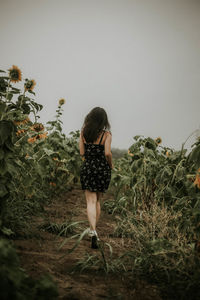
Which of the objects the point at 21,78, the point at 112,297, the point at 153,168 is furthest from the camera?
the point at 153,168

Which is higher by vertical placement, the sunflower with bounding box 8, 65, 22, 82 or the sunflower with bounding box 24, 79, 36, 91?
the sunflower with bounding box 8, 65, 22, 82

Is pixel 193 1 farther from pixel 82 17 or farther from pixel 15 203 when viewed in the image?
pixel 15 203

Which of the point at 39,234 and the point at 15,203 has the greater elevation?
the point at 15,203

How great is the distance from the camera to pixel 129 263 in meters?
2.13

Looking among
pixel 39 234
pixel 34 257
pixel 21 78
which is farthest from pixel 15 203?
pixel 21 78

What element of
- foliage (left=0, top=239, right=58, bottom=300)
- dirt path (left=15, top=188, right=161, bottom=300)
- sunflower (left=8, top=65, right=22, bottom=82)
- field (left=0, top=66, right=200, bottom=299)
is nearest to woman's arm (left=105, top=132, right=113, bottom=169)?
field (left=0, top=66, right=200, bottom=299)

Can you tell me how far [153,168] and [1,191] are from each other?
84.9 inches

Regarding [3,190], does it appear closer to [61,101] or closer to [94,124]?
[94,124]

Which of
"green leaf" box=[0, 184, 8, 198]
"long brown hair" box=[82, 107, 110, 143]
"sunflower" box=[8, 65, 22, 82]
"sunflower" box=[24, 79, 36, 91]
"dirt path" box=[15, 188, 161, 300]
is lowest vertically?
"dirt path" box=[15, 188, 161, 300]

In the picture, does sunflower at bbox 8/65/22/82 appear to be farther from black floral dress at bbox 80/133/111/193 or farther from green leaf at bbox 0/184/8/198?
green leaf at bbox 0/184/8/198

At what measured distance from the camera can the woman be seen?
311cm

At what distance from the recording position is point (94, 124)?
315cm

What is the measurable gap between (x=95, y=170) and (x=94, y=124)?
0.53 meters

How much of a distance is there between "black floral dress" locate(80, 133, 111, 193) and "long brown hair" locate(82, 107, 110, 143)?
4.2 inches
